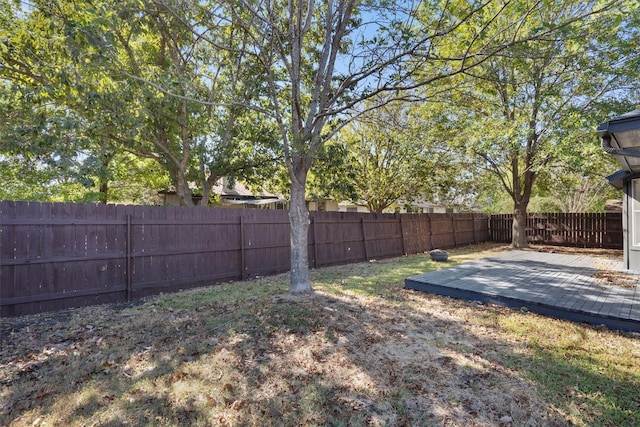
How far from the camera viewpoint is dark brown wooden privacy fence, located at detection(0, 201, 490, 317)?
4680 mm

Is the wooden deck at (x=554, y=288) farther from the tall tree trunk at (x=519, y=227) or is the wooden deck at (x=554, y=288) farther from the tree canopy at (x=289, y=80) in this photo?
the tall tree trunk at (x=519, y=227)

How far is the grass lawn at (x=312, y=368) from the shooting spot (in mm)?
2387

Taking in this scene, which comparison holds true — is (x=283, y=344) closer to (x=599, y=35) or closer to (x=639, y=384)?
(x=639, y=384)

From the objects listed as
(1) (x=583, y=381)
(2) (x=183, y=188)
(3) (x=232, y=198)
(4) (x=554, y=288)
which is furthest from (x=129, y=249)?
(3) (x=232, y=198)

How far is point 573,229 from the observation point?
1467 centimetres

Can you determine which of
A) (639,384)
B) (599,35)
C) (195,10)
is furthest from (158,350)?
(599,35)

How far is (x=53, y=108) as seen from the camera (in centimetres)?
729

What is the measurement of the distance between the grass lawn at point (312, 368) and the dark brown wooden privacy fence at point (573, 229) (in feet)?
42.7

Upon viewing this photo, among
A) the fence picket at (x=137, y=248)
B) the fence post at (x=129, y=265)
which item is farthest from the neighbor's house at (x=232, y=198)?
the fence post at (x=129, y=265)

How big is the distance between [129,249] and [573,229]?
686 inches

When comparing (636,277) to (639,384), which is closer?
(639,384)

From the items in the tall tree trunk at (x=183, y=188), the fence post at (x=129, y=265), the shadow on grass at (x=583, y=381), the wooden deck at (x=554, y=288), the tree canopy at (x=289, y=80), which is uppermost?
the tree canopy at (x=289, y=80)

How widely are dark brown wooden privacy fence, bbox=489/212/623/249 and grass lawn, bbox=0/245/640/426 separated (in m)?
13.0

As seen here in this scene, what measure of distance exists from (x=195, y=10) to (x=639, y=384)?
301 inches
